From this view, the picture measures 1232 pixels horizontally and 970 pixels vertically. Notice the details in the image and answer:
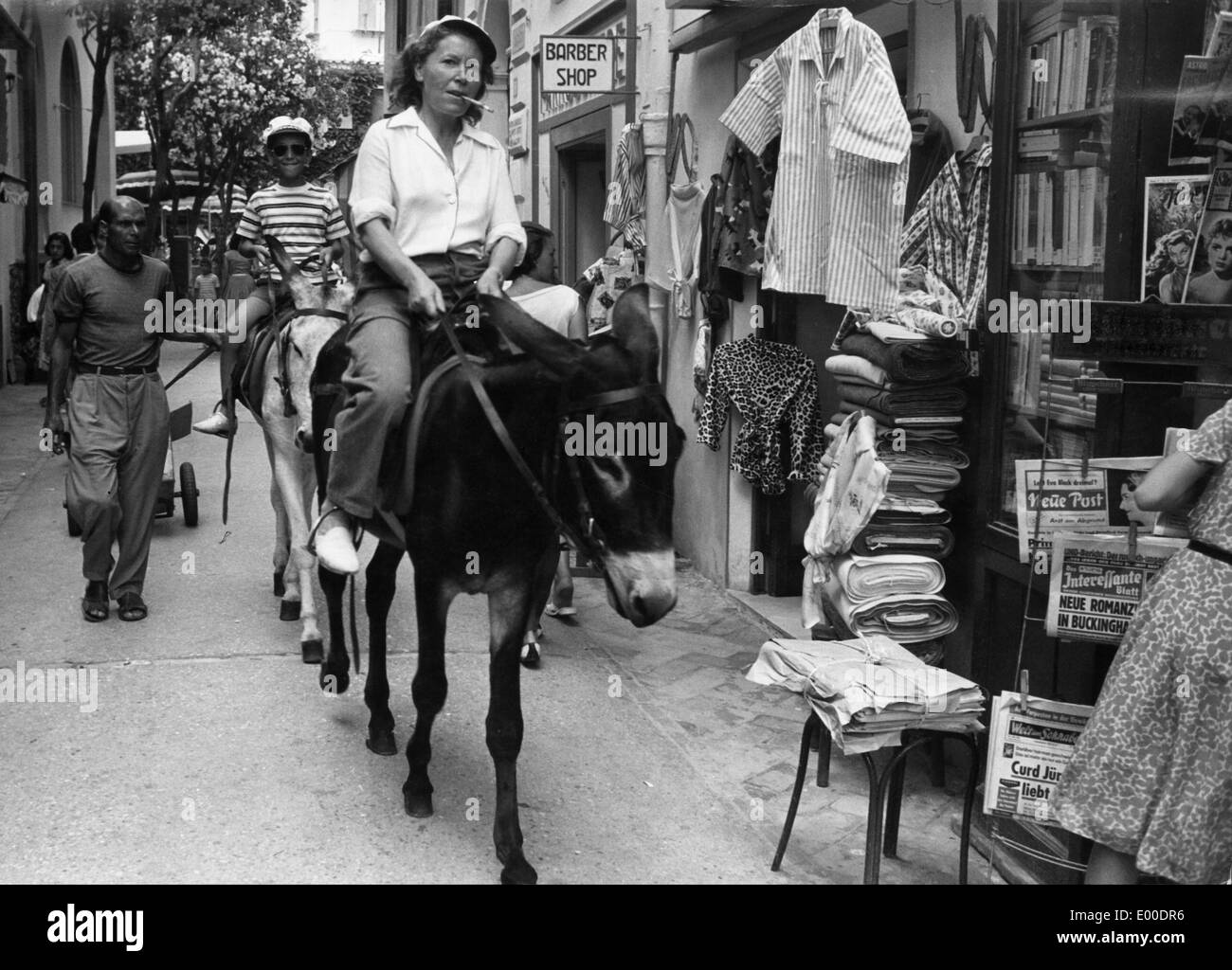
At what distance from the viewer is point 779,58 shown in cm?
608

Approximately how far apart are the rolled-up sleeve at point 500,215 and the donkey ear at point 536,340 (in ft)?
3.01

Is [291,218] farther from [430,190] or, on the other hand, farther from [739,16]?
[430,190]

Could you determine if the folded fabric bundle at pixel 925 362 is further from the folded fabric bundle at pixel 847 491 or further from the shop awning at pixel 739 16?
the shop awning at pixel 739 16

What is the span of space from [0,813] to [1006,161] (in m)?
4.24

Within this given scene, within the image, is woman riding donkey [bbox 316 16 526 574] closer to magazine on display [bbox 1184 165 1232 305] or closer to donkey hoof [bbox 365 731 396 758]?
donkey hoof [bbox 365 731 396 758]

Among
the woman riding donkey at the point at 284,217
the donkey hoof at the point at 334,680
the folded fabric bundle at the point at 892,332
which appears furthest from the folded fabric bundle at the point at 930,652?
the woman riding donkey at the point at 284,217

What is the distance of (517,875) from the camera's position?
4254 millimetres

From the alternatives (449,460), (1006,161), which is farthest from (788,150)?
(449,460)

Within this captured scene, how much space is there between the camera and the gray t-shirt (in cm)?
721

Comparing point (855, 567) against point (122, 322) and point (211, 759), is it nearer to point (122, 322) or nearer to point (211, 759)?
point (211, 759)

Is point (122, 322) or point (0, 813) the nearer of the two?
point (0, 813)

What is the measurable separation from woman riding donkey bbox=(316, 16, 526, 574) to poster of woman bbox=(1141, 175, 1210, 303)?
2106mm

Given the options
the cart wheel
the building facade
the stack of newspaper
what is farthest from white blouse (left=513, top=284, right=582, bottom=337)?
the building facade
